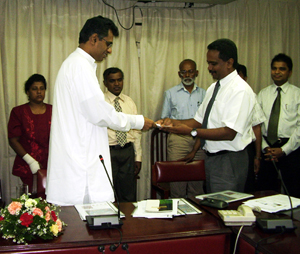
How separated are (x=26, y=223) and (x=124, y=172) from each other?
2.54 m

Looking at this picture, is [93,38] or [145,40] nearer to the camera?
[93,38]

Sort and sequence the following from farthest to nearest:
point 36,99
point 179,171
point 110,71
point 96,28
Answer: point 110,71, point 36,99, point 179,171, point 96,28

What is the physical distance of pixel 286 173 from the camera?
3.85 meters

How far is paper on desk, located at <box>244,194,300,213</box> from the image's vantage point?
6.47 ft

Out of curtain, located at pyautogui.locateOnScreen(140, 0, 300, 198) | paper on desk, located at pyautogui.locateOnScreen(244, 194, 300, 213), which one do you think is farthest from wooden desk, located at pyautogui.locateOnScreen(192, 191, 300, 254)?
curtain, located at pyautogui.locateOnScreen(140, 0, 300, 198)

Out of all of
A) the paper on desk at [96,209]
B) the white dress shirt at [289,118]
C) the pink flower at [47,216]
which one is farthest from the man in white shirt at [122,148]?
the pink flower at [47,216]

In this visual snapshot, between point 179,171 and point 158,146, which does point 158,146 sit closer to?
point 158,146

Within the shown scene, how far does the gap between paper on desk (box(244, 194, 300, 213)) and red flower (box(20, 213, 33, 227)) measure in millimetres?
1267

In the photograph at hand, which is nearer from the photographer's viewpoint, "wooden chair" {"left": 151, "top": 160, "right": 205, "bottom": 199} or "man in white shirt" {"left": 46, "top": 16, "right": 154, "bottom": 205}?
"man in white shirt" {"left": 46, "top": 16, "right": 154, "bottom": 205}

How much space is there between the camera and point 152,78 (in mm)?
4672

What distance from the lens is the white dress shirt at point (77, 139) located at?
2.10 meters

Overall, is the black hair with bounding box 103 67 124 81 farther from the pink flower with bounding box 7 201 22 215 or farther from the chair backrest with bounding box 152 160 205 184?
the pink flower with bounding box 7 201 22 215

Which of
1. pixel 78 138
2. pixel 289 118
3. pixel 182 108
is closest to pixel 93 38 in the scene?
pixel 78 138

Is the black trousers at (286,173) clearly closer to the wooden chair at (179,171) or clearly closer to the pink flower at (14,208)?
the wooden chair at (179,171)
